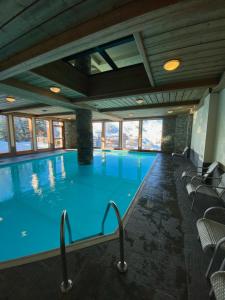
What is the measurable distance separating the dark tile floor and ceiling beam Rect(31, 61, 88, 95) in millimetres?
2949

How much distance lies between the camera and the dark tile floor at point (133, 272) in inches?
40.3

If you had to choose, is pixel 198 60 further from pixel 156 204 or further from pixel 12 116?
pixel 12 116

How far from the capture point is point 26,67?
6.54 ft

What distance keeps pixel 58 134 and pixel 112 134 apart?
406 cm

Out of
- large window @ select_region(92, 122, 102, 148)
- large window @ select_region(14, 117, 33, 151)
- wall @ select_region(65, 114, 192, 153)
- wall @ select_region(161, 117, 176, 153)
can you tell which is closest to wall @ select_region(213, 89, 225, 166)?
wall @ select_region(65, 114, 192, 153)

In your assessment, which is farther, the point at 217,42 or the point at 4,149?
the point at 4,149

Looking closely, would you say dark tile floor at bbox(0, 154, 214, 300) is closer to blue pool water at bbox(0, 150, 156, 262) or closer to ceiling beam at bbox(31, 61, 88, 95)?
blue pool water at bbox(0, 150, 156, 262)

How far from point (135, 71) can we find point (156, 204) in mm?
3034

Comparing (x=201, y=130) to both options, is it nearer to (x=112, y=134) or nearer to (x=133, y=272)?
(x=133, y=272)

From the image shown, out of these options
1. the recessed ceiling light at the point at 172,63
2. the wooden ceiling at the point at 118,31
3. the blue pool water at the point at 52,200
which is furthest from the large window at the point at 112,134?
the recessed ceiling light at the point at 172,63

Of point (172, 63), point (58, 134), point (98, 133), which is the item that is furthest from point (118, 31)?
point (58, 134)

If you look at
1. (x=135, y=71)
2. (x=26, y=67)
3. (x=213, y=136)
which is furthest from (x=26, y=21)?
(x=213, y=136)

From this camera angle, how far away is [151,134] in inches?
364

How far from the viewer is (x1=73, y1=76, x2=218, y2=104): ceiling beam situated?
311cm
